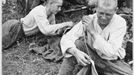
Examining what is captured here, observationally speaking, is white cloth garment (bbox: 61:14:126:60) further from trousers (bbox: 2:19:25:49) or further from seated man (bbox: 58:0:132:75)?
trousers (bbox: 2:19:25:49)

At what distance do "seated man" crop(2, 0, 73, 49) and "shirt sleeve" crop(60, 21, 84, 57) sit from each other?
1352mm

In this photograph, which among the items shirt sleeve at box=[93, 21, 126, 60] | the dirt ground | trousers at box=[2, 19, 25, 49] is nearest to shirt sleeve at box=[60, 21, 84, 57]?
shirt sleeve at box=[93, 21, 126, 60]

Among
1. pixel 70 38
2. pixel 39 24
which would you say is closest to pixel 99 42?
pixel 70 38

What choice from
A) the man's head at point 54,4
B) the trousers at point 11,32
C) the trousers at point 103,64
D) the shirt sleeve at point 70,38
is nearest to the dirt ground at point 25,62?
the trousers at point 11,32

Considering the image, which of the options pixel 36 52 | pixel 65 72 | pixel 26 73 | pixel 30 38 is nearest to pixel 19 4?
pixel 30 38

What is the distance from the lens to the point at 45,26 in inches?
214

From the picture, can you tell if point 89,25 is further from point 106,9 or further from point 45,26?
point 45,26

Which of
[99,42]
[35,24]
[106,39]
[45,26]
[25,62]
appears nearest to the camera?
[99,42]

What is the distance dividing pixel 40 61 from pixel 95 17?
1.44 metres

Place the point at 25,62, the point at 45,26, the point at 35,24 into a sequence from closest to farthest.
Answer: the point at 25,62 → the point at 45,26 → the point at 35,24

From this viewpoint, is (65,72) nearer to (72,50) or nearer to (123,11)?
(72,50)

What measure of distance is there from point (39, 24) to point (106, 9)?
79.1 inches

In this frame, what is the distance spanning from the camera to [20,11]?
266 inches

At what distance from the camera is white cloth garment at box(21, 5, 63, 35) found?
5.39m
